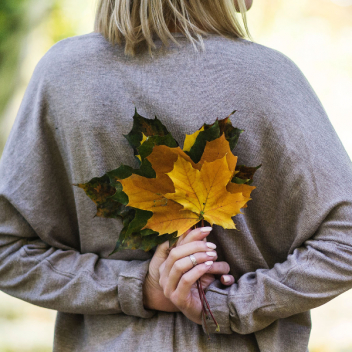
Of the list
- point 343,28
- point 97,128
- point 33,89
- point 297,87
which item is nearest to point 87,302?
point 97,128

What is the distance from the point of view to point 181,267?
0.67 meters

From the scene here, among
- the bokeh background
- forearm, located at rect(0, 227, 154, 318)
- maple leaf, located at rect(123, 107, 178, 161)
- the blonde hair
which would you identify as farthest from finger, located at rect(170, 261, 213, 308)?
the bokeh background

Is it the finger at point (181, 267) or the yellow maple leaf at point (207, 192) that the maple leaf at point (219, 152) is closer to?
the yellow maple leaf at point (207, 192)

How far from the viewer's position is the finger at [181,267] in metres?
0.66

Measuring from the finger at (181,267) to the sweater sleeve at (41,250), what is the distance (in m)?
0.09

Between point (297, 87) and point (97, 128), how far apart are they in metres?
0.44

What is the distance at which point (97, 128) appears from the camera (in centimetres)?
77

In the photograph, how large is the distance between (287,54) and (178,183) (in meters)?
2.53

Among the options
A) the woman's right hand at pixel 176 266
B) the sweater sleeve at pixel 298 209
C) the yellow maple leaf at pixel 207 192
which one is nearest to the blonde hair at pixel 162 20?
the sweater sleeve at pixel 298 209

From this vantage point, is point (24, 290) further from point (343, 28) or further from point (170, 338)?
point (343, 28)

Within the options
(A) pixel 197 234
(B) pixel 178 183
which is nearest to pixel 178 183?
(B) pixel 178 183

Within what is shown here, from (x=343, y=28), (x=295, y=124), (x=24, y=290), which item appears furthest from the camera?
(x=343, y=28)

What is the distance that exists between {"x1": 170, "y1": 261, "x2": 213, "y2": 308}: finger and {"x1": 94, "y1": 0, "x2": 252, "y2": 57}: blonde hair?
0.46 metres

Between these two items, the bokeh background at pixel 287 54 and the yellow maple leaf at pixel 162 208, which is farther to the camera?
the bokeh background at pixel 287 54
